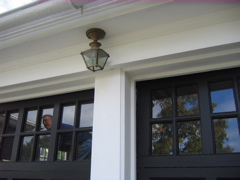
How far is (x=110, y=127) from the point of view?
2.00 meters

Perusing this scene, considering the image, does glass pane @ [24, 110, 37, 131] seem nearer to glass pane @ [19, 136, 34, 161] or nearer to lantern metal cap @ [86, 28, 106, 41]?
glass pane @ [19, 136, 34, 161]

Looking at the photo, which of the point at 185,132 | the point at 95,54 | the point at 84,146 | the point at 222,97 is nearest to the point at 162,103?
the point at 185,132

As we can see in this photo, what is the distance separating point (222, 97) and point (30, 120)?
1985 mm

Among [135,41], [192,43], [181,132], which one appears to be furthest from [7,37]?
[181,132]

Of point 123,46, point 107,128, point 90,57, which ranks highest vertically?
point 123,46

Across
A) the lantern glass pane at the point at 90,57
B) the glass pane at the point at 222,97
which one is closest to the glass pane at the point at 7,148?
the lantern glass pane at the point at 90,57

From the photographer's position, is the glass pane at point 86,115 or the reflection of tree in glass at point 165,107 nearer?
the reflection of tree in glass at point 165,107

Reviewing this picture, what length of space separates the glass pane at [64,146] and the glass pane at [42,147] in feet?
0.52

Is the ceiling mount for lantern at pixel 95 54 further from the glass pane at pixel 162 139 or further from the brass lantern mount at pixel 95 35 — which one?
the glass pane at pixel 162 139

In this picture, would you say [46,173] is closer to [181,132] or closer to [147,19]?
[181,132]

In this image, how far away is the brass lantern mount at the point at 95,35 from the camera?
204 centimetres

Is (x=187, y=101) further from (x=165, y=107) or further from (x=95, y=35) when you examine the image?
(x=95, y=35)

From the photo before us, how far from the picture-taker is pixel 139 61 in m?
2.04

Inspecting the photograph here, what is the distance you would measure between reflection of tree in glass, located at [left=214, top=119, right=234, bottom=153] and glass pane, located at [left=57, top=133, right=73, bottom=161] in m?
1.34
